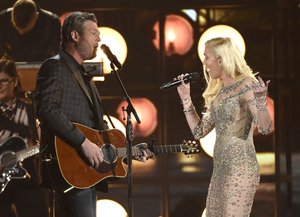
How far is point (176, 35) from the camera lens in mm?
7992

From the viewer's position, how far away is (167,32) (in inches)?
313

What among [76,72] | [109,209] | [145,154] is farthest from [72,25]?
[109,209]

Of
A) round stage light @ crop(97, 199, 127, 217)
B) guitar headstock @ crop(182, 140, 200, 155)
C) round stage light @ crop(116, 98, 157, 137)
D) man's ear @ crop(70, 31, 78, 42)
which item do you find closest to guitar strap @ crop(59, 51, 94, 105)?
man's ear @ crop(70, 31, 78, 42)

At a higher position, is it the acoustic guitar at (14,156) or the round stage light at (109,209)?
the acoustic guitar at (14,156)

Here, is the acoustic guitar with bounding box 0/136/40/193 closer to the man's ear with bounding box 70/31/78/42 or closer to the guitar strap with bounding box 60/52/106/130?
the guitar strap with bounding box 60/52/106/130

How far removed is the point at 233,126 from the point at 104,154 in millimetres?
877

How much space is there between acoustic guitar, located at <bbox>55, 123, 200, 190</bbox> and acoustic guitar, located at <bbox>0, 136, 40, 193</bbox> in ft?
4.40

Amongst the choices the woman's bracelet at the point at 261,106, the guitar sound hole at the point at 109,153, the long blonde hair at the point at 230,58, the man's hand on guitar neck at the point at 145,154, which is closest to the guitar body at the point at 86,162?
the guitar sound hole at the point at 109,153

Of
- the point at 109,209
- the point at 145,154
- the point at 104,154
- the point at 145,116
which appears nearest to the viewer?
the point at 104,154

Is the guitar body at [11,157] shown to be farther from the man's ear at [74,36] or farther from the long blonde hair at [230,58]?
the long blonde hair at [230,58]

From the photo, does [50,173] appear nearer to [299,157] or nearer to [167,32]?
[167,32]

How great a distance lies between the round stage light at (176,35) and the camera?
7895mm

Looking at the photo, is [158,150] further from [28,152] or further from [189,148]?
[28,152]

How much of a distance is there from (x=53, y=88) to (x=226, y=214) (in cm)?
135
